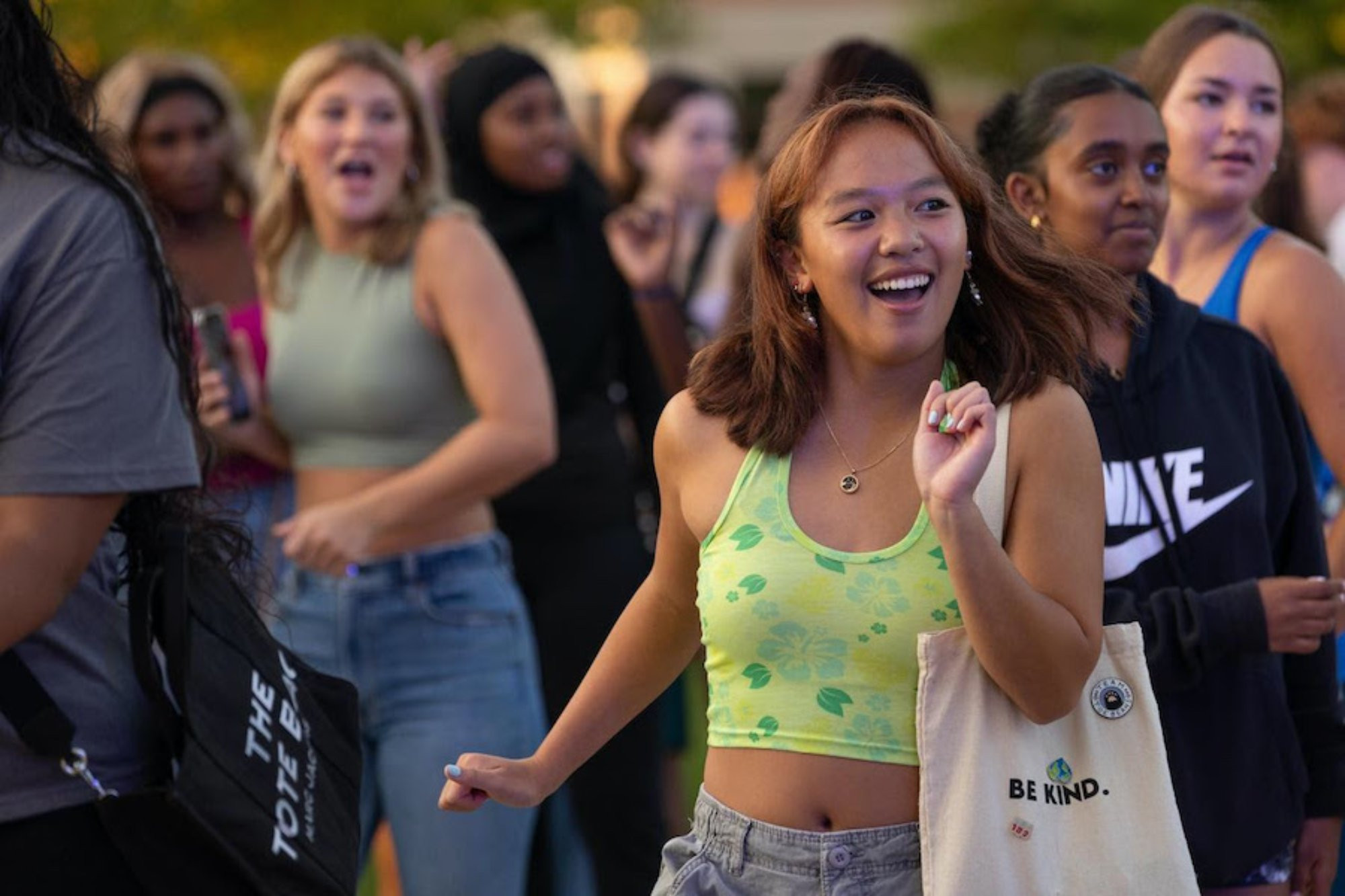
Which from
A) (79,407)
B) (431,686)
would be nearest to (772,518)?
(79,407)

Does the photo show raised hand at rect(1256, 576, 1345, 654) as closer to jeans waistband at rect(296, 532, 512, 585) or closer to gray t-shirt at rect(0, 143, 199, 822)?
gray t-shirt at rect(0, 143, 199, 822)

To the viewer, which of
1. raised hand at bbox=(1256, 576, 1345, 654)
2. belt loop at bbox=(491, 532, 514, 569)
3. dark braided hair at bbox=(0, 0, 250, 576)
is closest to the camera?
dark braided hair at bbox=(0, 0, 250, 576)

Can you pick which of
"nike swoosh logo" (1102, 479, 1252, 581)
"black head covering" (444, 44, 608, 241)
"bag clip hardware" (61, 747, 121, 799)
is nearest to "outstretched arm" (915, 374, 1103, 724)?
"nike swoosh logo" (1102, 479, 1252, 581)

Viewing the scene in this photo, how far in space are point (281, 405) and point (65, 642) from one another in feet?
6.38

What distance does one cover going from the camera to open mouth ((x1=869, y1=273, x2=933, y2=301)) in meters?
2.86

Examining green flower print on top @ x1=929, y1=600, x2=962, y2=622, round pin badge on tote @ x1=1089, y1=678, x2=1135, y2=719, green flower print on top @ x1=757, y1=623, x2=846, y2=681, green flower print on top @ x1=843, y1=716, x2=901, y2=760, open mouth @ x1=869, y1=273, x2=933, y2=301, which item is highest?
open mouth @ x1=869, y1=273, x2=933, y2=301

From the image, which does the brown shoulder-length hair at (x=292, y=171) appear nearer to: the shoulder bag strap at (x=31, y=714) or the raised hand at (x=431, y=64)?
the raised hand at (x=431, y=64)

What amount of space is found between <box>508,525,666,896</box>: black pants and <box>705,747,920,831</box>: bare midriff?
7.60 feet

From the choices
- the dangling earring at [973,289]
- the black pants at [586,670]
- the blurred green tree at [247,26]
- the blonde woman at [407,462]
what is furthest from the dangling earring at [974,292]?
the blurred green tree at [247,26]

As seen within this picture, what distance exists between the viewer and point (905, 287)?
286 centimetres

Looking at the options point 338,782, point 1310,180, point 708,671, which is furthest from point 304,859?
point 1310,180

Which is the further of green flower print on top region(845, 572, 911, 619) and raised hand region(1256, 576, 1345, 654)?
raised hand region(1256, 576, 1345, 654)

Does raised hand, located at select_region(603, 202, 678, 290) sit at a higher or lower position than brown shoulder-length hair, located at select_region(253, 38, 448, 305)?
lower

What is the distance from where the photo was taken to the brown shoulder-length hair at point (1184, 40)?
172 inches
